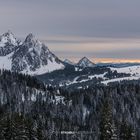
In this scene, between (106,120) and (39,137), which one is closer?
(106,120)

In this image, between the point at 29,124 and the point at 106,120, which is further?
the point at 29,124

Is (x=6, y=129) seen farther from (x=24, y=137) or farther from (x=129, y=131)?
(x=129, y=131)

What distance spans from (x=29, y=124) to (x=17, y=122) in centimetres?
1011

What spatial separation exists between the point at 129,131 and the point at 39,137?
20.7 metres

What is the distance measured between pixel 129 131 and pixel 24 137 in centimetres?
2151

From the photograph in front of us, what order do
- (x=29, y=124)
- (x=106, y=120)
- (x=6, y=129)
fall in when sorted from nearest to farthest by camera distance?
(x=106, y=120) < (x=6, y=129) < (x=29, y=124)

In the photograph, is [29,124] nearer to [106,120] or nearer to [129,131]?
[129,131]

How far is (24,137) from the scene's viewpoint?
10312 cm

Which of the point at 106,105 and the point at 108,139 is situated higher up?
the point at 106,105

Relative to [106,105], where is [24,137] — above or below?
below

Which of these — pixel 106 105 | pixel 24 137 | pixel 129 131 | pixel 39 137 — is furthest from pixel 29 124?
pixel 106 105

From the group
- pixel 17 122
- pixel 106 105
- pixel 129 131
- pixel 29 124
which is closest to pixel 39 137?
pixel 29 124

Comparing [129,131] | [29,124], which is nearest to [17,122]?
[29,124]

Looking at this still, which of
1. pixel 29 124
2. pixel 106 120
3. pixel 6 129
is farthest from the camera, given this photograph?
pixel 29 124
